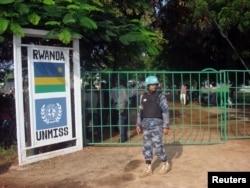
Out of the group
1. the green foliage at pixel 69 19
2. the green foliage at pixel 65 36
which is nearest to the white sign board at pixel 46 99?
the green foliage at pixel 65 36

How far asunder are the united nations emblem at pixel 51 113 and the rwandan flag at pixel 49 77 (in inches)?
13.6

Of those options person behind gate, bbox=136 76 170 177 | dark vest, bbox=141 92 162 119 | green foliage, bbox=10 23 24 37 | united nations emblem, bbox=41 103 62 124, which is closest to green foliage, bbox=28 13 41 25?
green foliage, bbox=10 23 24 37

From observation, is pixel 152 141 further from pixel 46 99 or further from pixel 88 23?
pixel 88 23

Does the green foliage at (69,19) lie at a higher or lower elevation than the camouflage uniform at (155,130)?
higher

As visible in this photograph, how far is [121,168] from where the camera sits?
24.3ft

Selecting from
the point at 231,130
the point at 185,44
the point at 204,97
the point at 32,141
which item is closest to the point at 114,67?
the point at 231,130

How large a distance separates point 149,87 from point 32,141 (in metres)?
2.86

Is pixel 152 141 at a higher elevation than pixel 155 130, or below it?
below

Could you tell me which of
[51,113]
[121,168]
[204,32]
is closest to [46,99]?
[51,113]

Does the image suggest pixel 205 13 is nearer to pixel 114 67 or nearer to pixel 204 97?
pixel 114 67

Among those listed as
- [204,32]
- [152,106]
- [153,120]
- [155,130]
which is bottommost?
[155,130]

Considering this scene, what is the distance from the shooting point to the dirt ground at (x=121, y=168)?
6.46 m

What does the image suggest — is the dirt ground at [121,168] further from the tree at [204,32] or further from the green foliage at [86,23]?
the tree at [204,32]

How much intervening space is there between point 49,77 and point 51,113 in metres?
0.79
